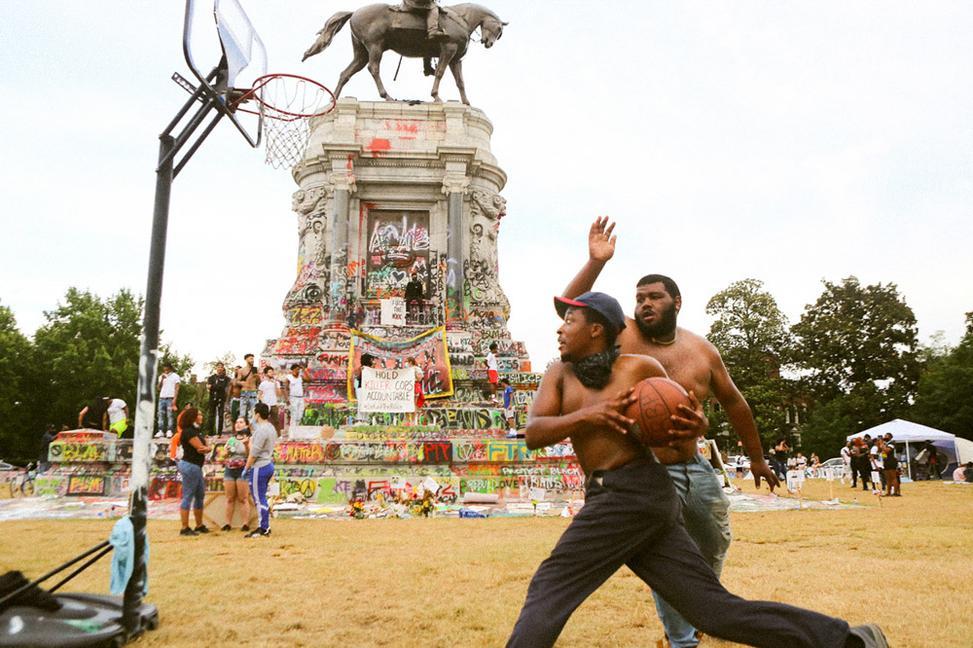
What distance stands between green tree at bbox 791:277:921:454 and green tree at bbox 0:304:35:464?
50715mm

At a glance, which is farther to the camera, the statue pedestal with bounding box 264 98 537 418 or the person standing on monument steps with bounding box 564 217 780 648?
the statue pedestal with bounding box 264 98 537 418

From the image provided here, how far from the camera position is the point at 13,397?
42.1 metres

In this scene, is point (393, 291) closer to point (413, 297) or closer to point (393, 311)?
point (413, 297)

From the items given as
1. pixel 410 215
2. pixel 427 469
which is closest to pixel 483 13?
pixel 410 215

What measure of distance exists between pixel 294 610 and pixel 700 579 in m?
3.77

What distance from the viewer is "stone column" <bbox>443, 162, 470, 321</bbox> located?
88.0ft

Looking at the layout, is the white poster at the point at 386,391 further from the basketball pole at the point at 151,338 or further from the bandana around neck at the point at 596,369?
the bandana around neck at the point at 596,369

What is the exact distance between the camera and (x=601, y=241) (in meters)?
4.82

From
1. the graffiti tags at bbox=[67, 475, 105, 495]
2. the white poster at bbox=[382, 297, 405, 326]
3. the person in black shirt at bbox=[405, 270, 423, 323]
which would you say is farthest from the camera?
the person in black shirt at bbox=[405, 270, 423, 323]

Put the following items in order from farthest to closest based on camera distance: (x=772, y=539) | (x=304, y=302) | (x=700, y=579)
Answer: (x=304, y=302)
(x=772, y=539)
(x=700, y=579)

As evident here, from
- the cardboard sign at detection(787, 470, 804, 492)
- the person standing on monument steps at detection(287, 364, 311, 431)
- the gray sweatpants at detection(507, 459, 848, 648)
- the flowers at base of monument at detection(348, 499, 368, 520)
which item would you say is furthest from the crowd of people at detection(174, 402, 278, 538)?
the cardboard sign at detection(787, 470, 804, 492)

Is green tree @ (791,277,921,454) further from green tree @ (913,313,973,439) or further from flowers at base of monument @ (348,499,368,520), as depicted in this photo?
flowers at base of monument @ (348,499,368,520)

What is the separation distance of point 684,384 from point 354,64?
2774cm

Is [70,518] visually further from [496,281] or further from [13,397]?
[13,397]
